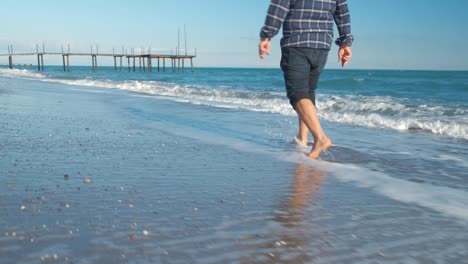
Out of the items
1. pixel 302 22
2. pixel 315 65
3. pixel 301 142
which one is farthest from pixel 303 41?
pixel 301 142

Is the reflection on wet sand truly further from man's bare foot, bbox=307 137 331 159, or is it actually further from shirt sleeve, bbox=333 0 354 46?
shirt sleeve, bbox=333 0 354 46

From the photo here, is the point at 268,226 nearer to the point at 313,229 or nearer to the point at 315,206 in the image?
the point at 313,229

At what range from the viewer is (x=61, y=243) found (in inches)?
60.0

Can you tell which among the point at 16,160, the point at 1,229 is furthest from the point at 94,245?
the point at 16,160

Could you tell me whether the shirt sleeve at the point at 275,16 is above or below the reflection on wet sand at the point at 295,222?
above

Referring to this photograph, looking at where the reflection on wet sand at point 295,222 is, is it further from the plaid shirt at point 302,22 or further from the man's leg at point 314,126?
the plaid shirt at point 302,22

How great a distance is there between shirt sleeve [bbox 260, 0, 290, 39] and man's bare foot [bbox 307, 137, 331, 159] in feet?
2.83

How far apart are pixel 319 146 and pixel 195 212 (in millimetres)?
1612

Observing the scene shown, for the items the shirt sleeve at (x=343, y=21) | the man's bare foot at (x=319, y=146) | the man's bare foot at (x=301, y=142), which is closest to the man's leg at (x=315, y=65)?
the man's bare foot at (x=301, y=142)

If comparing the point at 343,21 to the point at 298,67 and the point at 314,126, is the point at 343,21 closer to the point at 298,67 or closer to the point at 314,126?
the point at 298,67

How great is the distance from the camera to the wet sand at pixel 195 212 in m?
1.52

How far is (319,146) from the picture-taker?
3.31 meters

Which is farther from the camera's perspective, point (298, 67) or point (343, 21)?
point (343, 21)

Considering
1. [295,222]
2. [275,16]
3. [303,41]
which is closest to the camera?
[295,222]
